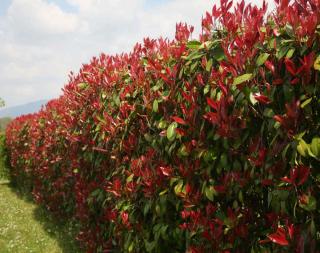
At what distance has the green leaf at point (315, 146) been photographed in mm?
2047

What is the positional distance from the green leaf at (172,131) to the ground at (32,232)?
3.97 m

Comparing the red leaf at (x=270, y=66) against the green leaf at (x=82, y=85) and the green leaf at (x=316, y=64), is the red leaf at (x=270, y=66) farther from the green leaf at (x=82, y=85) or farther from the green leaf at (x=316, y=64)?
the green leaf at (x=82, y=85)

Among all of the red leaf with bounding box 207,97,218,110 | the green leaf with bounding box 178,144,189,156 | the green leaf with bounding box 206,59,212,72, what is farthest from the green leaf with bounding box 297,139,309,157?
the green leaf with bounding box 178,144,189,156

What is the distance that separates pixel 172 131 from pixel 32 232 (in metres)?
5.74

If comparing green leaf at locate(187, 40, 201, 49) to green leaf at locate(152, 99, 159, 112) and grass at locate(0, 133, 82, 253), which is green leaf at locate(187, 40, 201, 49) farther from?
grass at locate(0, 133, 82, 253)

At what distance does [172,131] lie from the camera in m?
3.19

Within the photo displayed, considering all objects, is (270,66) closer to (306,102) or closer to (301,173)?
(306,102)

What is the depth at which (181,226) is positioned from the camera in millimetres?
3096

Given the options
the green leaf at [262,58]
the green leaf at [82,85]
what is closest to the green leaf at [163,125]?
the green leaf at [262,58]

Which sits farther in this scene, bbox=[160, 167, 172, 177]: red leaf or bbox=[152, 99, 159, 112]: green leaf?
bbox=[152, 99, 159, 112]: green leaf

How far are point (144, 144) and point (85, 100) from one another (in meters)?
1.97

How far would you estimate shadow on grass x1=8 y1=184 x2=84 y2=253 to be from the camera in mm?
6738

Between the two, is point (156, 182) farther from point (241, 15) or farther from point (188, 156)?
point (241, 15)

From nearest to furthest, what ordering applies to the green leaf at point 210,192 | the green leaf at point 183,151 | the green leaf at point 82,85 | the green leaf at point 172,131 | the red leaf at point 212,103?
the red leaf at point 212,103 < the green leaf at point 210,192 < the green leaf at point 183,151 < the green leaf at point 172,131 < the green leaf at point 82,85
